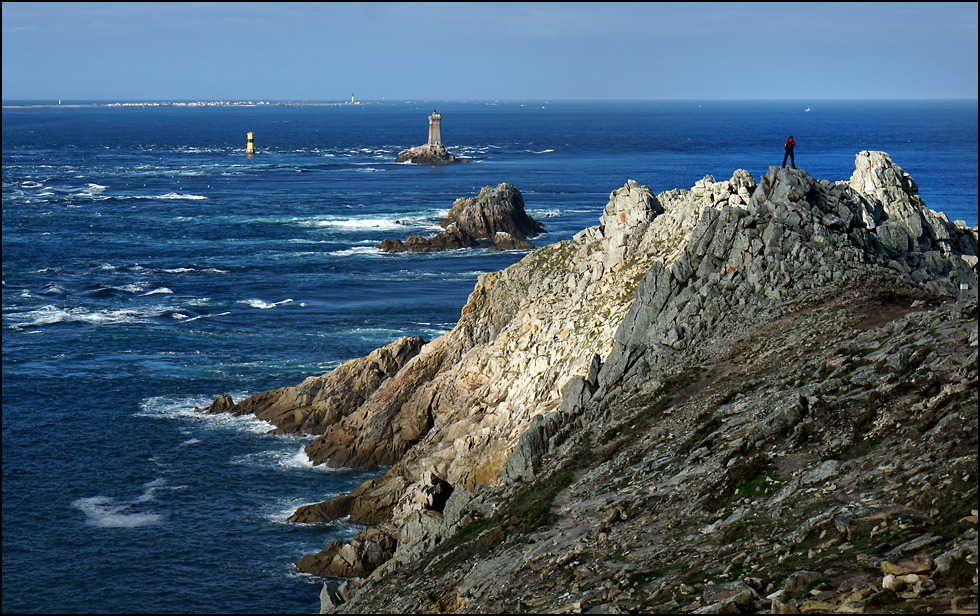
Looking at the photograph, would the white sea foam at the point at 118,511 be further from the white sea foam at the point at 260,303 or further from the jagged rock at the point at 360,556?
the white sea foam at the point at 260,303

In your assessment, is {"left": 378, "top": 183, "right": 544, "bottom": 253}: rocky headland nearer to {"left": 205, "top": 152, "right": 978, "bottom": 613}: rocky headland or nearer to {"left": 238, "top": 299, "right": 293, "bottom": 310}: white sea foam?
{"left": 238, "top": 299, "right": 293, "bottom": 310}: white sea foam

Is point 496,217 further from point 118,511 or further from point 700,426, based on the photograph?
point 700,426

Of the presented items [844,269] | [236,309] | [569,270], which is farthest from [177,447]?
[844,269]

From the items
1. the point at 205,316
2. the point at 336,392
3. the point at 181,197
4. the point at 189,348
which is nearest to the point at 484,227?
the point at 205,316

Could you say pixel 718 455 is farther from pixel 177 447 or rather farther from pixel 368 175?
pixel 368 175

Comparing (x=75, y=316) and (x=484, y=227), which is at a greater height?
(x=484, y=227)

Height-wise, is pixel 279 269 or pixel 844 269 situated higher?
pixel 844 269
